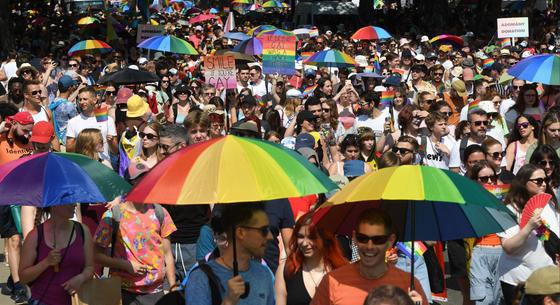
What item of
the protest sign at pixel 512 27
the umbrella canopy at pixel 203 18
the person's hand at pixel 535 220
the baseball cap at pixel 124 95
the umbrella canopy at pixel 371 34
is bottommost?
the umbrella canopy at pixel 203 18

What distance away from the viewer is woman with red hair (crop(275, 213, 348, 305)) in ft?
20.0

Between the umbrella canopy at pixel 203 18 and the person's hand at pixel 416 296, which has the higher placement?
the person's hand at pixel 416 296

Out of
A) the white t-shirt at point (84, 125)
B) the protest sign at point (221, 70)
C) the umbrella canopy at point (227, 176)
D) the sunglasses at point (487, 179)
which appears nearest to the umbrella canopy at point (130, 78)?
the protest sign at point (221, 70)

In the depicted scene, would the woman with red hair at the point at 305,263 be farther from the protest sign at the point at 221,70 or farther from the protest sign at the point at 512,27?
the protest sign at the point at 512,27

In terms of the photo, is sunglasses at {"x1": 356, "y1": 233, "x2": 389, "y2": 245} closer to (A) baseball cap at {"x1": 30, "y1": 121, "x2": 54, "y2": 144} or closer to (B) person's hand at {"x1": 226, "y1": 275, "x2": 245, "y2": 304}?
(B) person's hand at {"x1": 226, "y1": 275, "x2": 245, "y2": 304}

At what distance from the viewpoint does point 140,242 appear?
6895 millimetres

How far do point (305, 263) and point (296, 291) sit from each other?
168mm

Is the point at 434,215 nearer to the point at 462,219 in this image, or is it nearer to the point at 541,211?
the point at 462,219

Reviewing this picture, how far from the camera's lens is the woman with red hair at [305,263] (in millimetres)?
6098

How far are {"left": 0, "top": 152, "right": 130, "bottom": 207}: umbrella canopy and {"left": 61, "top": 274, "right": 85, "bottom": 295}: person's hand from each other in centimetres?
50

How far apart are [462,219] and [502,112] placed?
8541mm

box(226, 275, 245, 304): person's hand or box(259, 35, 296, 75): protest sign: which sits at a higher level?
box(226, 275, 245, 304): person's hand

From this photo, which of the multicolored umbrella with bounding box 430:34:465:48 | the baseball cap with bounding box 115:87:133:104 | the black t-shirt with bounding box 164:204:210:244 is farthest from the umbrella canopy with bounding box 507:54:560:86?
the multicolored umbrella with bounding box 430:34:465:48

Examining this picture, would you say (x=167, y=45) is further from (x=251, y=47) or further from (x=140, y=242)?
(x=140, y=242)
